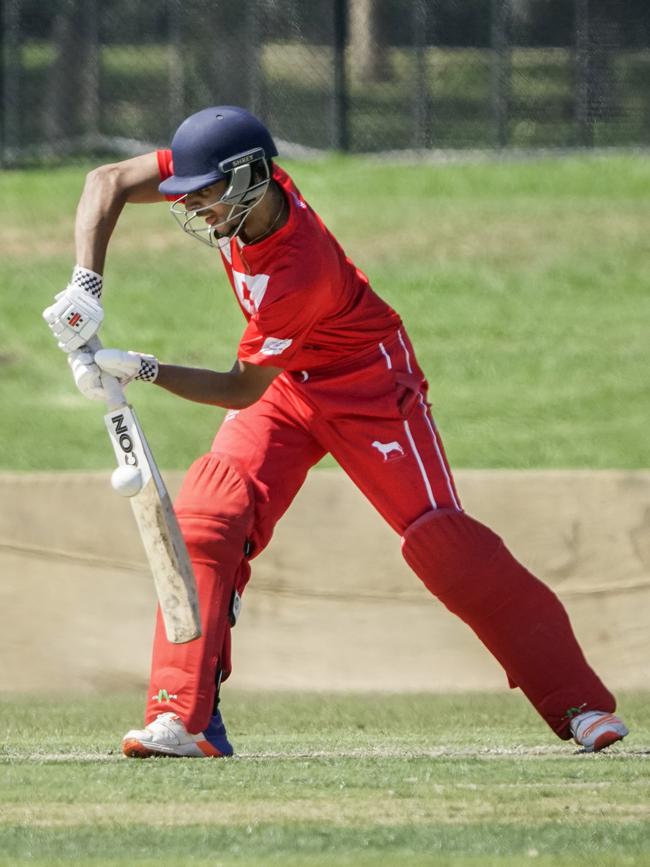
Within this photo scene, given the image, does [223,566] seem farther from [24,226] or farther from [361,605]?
Answer: [24,226]

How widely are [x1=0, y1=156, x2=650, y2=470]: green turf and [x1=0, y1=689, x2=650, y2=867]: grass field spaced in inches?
183

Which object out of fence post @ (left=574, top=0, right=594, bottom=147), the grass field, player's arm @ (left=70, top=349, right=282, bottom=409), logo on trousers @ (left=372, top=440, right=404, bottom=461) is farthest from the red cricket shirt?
fence post @ (left=574, top=0, right=594, bottom=147)

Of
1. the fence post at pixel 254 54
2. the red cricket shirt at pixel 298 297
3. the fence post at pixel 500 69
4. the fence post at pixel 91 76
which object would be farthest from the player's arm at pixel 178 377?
the fence post at pixel 91 76

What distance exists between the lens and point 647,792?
5227 millimetres

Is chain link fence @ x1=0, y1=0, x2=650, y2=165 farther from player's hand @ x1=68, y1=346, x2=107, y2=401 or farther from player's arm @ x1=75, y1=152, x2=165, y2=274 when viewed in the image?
player's hand @ x1=68, y1=346, x2=107, y2=401

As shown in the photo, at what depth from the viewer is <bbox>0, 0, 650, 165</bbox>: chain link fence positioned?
16594 mm

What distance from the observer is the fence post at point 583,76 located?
658 inches

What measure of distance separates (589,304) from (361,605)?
5305 mm

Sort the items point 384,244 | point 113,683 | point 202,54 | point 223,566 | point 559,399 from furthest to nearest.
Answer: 1. point 202,54
2. point 384,244
3. point 559,399
4. point 113,683
5. point 223,566

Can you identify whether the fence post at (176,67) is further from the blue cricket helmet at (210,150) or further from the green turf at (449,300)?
the blue cricket helmet at (210,150)

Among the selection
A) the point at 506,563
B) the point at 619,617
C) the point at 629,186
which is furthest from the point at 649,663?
the point at 629,186

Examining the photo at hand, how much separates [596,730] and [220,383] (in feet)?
5.37

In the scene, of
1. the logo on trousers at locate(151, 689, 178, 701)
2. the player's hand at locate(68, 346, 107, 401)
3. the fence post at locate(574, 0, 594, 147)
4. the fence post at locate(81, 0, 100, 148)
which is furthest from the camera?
the fence post at locate(81, 0, 100, 148)

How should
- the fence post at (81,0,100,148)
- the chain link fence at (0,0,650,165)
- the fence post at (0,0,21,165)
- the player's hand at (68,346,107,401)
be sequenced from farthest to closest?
1. the fence post at (81,0,100,148)
2. the fence post at (0,0,21,165)
3. the chain link fence at (0,0,650,165)
4. the player's hand at (68,346,107,401)
